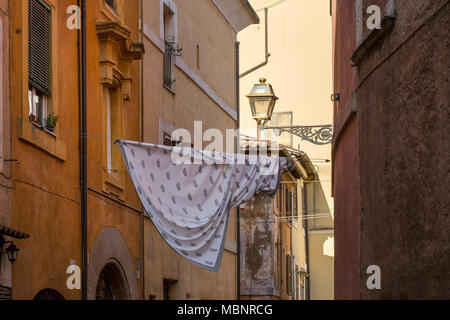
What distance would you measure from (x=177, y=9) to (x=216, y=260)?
30.9 feet

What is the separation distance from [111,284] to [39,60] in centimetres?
484

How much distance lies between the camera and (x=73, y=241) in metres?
14.4

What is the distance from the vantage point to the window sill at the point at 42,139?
12.5m

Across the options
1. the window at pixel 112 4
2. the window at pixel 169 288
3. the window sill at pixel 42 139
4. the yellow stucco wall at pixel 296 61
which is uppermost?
the yellow stucco wall at pixel 296 61

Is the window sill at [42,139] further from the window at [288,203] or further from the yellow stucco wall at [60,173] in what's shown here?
the window at [288,203]

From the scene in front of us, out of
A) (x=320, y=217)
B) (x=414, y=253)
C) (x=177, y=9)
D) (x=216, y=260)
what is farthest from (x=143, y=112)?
(x=320, y=217)

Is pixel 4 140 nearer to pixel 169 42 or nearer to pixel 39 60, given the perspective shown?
pixel 39 60

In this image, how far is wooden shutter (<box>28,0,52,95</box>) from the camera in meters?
13.4

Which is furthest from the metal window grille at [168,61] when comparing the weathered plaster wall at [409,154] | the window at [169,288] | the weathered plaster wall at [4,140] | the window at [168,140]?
the weathered plaster wall at [409,154]

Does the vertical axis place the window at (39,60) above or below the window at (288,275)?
above

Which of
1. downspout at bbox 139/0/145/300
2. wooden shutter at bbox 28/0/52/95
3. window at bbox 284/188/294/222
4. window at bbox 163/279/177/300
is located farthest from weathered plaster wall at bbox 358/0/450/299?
window at bbox 284/188/294/222

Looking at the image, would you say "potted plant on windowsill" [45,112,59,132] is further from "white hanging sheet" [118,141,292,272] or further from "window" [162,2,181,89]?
"window" [162,2,181,89]

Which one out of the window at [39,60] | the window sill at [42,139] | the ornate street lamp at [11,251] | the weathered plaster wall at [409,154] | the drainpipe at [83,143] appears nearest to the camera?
the weathered plaster wall at [409,154]

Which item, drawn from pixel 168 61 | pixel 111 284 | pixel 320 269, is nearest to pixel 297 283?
pixel 320 269
